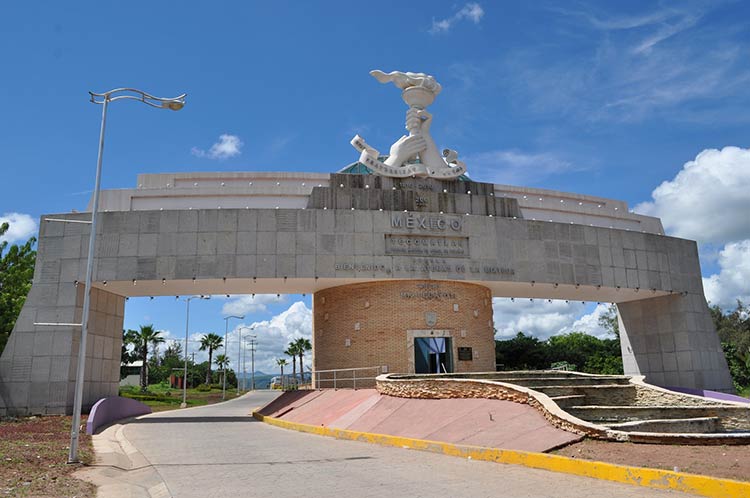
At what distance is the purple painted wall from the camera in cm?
2049

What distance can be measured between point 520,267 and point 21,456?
2067 cm

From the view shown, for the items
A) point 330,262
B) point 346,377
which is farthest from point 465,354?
point 330,262

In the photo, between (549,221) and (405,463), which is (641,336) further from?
(405,463)


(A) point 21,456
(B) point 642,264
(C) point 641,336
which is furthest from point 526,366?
(A) point 21,456

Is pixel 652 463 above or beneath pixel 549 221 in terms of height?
beneath

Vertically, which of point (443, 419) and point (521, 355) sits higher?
point (521, 355)

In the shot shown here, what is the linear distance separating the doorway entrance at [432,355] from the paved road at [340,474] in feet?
31.6

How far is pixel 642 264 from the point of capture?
30.0m

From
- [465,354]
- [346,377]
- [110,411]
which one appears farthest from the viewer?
[465,354]

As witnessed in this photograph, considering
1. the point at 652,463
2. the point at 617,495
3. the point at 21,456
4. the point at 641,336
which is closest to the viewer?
the point at 617,495

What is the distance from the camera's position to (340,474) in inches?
416

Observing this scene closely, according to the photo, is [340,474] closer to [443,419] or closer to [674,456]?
[443,419]

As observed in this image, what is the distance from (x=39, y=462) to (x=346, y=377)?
15196mm

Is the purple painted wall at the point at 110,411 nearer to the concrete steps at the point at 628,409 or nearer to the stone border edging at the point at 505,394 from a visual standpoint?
the stone border edging at the point at 505,394
